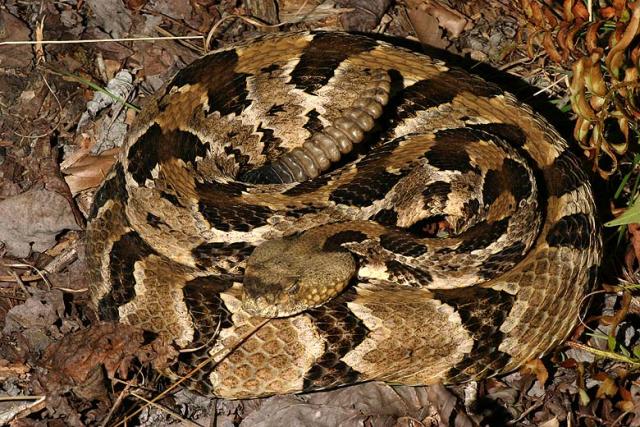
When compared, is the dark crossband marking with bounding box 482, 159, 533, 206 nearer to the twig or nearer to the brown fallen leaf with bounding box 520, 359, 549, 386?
the brown fallen leaf with bounding box 520, 359, 549, 386

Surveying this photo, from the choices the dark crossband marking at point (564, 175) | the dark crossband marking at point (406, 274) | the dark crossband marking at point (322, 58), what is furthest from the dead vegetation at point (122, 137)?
the dark crossband marking at point (322, 58)

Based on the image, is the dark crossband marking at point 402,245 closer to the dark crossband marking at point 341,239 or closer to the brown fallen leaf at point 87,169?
the dark crossband marking at point 341,239

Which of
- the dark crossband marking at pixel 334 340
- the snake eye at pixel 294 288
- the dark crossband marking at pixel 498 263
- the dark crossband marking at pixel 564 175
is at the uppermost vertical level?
the dark crossband marking at pixel 564 175

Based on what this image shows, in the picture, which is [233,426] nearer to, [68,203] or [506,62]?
[68,203]

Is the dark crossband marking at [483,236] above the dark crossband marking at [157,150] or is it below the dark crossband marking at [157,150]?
below

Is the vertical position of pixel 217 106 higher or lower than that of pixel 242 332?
higher

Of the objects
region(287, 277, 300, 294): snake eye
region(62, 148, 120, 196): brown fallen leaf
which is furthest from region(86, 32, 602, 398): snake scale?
region(62, 148, 120, 196): brown fallen leaf

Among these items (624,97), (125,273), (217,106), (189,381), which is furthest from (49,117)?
(624,97)
